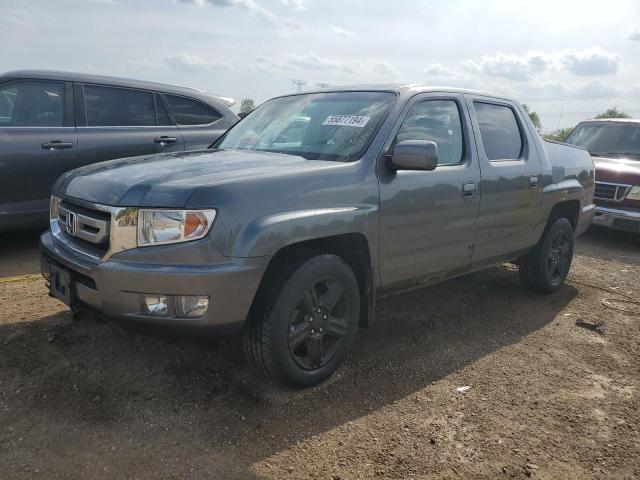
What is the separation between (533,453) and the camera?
8.87 ft

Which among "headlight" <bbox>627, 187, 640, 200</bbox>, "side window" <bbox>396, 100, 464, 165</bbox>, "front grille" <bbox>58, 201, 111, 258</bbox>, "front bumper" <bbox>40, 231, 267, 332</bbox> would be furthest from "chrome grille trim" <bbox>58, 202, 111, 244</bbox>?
"headlight" <bbox>627, 187, 640, 200</bbox>

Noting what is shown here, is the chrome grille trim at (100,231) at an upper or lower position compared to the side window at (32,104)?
lower

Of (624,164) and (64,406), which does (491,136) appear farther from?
(624,164)

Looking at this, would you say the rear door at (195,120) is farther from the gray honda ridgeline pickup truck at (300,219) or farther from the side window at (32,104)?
the gray honda ridgeline pickup truck at (300,219)

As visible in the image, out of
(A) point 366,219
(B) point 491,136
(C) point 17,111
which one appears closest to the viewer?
(A) point 366,219

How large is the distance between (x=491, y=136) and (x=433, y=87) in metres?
0.73

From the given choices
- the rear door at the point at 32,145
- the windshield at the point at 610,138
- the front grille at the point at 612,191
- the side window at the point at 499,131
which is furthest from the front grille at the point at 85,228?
the windshield at the point at 610,138

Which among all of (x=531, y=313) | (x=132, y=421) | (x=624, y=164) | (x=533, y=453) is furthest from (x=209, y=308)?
(x=624, y=164)

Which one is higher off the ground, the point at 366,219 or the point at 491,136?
the point at 491,136

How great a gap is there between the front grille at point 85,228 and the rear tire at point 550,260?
12.3 feet

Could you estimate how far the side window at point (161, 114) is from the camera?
6148 millimetres

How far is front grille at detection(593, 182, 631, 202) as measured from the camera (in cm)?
750

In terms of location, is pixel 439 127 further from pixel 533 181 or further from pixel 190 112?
pixel 190 112

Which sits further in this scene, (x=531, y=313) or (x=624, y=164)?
(x=624, y=164)
